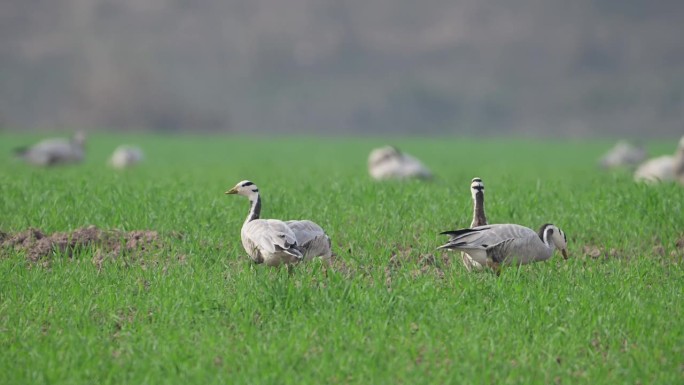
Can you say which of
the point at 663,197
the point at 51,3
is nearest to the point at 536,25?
the point at 51,3

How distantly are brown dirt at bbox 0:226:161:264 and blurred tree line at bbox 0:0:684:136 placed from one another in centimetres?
8023

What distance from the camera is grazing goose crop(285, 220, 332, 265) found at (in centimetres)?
902

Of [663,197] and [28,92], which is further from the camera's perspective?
[28,92]

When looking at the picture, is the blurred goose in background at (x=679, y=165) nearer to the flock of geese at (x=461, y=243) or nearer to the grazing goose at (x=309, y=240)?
the flock of geese at (x=461, y=243)

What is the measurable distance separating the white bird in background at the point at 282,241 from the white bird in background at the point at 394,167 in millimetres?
9403

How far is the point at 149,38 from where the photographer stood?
11856 centimetres

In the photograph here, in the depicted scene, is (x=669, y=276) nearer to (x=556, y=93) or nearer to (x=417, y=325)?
(x=417, y=325)

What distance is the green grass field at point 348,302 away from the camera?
6.73 metres

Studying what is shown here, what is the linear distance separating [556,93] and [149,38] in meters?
49.2

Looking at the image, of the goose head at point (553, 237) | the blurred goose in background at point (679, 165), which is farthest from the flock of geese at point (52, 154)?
the goose head at point (553, 237)

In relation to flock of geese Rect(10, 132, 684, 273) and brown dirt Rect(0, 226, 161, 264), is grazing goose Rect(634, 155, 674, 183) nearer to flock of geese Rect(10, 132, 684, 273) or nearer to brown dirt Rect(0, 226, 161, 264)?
flock of geese Rect(10, 132, 684, 273)

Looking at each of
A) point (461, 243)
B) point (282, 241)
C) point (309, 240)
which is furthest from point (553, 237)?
point (282, 241)

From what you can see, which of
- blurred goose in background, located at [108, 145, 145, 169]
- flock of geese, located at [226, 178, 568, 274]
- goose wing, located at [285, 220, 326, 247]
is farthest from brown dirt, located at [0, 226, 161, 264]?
blurred goose in background, located at [108, 145, 145, 169]

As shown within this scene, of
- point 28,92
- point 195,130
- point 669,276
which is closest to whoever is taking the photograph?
point 669,276
